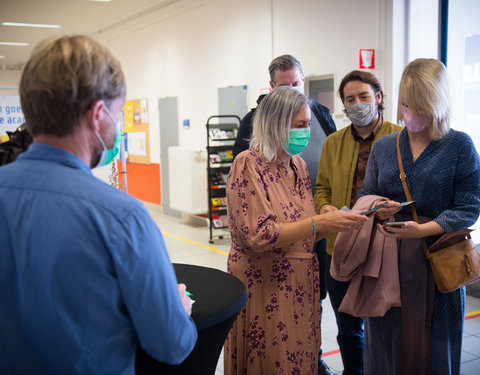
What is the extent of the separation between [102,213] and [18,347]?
35 centimetres

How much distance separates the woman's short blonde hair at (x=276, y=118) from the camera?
204 cm

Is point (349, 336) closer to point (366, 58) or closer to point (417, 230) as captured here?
point (417, 230)

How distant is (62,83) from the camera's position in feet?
3.26

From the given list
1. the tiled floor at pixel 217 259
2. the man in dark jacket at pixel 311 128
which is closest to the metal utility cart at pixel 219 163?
the tiled floor at pixel 217 259

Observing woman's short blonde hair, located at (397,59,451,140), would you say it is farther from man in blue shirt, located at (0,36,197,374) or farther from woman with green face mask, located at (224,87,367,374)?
man in blue shirt, located at (0,36,197,374)

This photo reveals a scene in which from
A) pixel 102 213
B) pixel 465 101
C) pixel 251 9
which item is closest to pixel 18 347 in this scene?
pixel 102 213

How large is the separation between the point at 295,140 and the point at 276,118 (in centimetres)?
13

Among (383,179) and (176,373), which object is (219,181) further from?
(176,373)

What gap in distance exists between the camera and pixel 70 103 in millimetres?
1004

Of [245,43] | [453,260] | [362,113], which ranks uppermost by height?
[245,43]

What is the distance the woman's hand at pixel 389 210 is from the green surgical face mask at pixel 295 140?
1.45 feet

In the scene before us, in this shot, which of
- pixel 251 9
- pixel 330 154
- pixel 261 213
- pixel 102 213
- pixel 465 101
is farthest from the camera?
pixel 251 9

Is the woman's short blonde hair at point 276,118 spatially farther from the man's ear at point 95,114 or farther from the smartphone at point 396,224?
the man's ear at point 95,114

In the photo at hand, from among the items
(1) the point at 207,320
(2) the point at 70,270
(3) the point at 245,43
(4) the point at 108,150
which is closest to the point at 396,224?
(1) the point at 207,320
